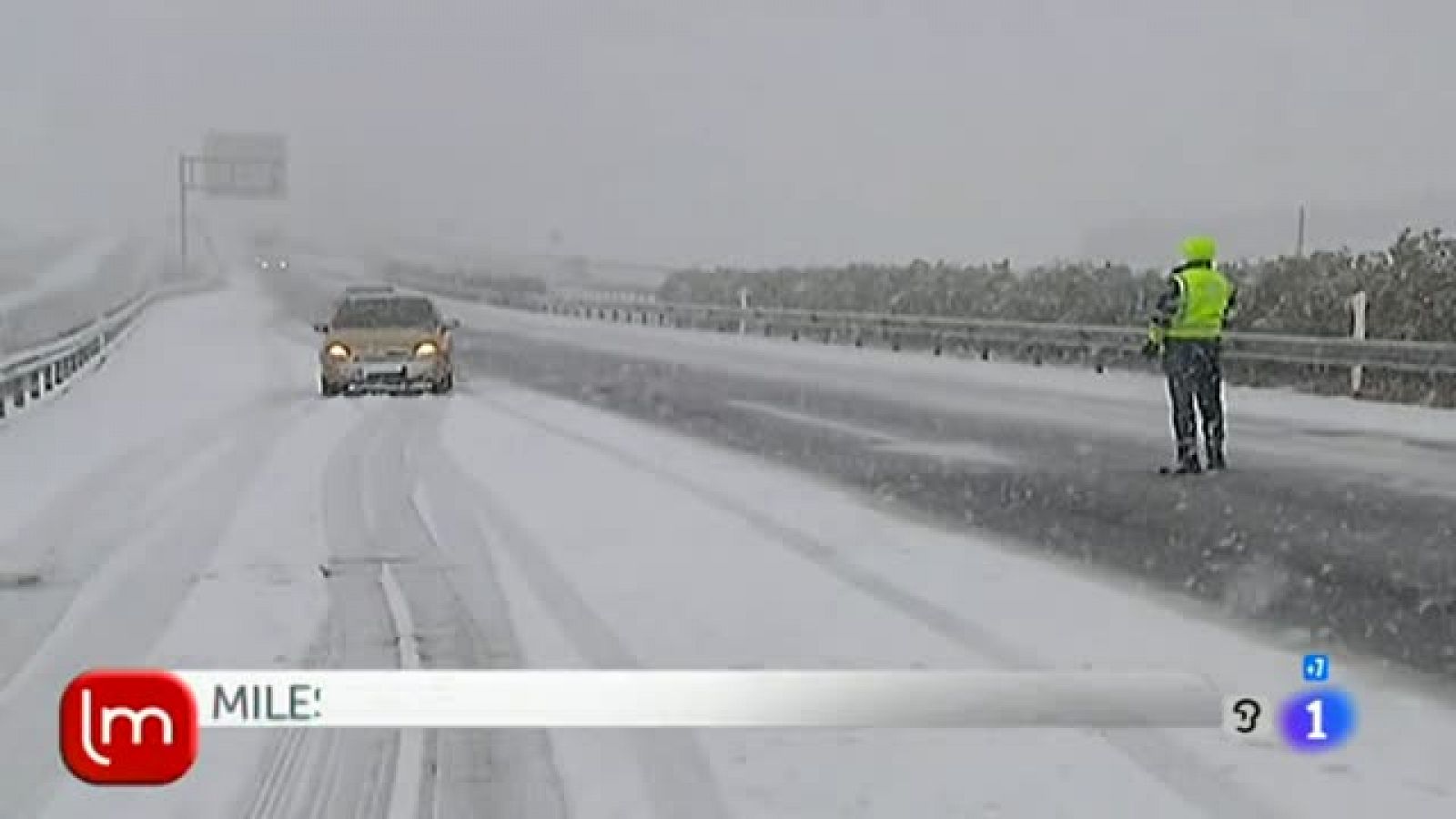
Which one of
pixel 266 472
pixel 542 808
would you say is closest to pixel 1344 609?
pixel 542 808

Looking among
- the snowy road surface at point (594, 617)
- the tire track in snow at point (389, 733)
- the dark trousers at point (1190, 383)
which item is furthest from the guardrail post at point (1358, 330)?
the tire track in snow at point (389, 733)

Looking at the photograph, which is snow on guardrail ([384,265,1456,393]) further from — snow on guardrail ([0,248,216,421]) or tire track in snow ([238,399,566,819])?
snow on guardrail ([0,248,216,421])

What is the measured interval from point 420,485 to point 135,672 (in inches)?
380

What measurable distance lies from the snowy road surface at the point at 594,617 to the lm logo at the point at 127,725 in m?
0.42

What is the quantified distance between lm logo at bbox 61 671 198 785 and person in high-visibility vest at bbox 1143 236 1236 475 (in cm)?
1133

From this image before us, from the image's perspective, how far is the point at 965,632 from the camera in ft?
24.2

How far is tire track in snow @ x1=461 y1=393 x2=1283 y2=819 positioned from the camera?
482 centimetres

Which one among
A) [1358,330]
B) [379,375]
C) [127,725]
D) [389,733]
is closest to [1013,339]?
[1358,330]

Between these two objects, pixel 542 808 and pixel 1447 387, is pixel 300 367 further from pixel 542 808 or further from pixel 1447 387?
→ pixel 542 808

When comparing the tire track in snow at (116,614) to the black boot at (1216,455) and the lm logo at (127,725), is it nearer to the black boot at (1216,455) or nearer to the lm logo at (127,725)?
the lm logo at (127,725)

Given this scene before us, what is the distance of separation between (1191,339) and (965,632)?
704cm

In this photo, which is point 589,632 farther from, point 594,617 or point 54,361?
point 54,361

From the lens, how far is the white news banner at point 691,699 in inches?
131

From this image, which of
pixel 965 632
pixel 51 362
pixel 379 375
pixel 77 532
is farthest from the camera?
pixel 51 362
